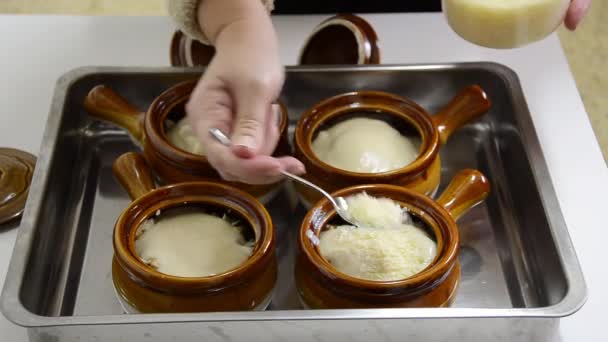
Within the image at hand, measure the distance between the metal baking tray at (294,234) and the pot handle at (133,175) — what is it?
0.17 feet

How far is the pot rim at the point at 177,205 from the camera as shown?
0.67 meters

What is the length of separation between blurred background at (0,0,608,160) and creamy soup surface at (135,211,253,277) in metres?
1.04

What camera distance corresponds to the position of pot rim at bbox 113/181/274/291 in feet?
2.19

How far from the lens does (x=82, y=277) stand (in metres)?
0.80

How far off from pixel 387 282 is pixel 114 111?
1.25 ft

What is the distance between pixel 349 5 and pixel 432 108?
25 cm

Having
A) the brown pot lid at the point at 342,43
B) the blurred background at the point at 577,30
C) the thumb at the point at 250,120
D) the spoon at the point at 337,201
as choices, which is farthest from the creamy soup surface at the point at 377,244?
the blurred background at the point at 577,30

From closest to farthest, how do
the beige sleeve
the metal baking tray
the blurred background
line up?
the metal baking tray → the beige sleeve → the blurred background

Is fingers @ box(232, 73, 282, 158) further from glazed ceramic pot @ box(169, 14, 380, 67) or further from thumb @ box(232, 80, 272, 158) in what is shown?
glazed ceramic pot @ box(169, 14, 380, 67)

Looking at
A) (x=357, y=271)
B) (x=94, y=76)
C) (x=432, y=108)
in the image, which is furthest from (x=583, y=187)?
(x=94, y=76)

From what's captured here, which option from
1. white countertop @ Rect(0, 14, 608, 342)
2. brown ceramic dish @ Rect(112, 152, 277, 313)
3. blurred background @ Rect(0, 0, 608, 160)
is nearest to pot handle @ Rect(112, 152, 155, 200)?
brown ceramic dish @ Rect(112, 152, 277, 313)

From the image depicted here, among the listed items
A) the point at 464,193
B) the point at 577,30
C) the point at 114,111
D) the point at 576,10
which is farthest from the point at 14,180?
the point at 577,30

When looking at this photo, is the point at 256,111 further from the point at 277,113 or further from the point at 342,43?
the point at 342,43

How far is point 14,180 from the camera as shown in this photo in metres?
0.87
